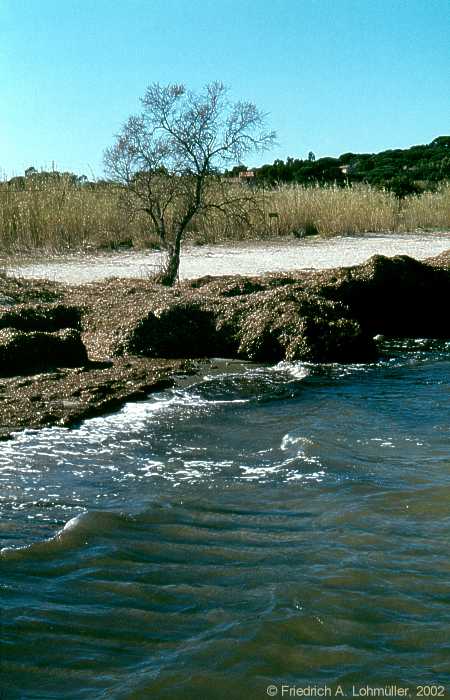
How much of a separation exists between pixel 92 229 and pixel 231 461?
432 inches

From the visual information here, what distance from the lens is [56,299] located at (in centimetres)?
802

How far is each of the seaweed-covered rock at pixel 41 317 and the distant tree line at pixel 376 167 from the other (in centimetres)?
2467

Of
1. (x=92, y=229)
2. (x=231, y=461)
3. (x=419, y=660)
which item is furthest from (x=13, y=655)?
(x=92, y=229)

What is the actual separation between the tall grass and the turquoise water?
6.54 meters

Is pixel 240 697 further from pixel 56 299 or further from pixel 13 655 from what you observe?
pixel 56 299

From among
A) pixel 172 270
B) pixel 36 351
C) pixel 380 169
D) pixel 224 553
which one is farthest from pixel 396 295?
pixel 380 169

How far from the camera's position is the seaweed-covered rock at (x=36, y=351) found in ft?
19.0

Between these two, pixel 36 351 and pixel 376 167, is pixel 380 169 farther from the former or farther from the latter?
pixel 36 351

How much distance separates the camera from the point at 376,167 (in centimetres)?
4834

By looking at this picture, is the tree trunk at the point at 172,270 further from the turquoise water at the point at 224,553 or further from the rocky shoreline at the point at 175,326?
the turquoise water at the point at 224,553

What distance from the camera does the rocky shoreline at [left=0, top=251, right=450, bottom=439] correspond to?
215 inches

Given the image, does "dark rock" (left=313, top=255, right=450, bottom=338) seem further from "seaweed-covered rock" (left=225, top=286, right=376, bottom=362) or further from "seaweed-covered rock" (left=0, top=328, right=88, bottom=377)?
"seaweed-covered rock" (left=0, top=328, right=88, bottom=377)

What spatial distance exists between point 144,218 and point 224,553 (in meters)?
11.2

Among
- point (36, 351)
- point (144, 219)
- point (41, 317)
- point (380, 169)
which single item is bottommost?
point (36, 351)
